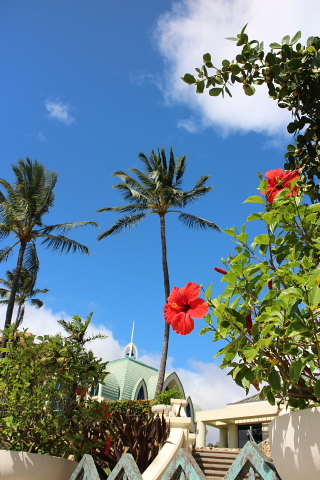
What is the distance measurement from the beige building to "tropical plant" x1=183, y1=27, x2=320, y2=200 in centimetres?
1423

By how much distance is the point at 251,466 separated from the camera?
1.16 m

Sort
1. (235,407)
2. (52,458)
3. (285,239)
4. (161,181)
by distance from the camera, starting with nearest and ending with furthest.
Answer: (285,239), (52,458), (235,407), (161,181)

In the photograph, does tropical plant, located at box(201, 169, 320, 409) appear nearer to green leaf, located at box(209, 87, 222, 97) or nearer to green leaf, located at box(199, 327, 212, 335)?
green leaf, located at box(199, 327, 212, 335)

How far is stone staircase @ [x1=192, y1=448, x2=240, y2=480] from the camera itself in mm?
6878

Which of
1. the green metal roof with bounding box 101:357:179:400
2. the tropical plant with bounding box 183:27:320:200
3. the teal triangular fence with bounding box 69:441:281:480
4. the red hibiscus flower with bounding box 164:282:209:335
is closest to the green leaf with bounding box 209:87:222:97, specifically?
the tropical plant with bounding box 183:27:320:200

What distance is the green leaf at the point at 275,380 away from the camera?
1.15m

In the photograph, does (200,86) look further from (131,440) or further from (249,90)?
(131,440)

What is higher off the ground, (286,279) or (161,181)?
(161,181)

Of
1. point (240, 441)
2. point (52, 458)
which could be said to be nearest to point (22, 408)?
point (52, 458)

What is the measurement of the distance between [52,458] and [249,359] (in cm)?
230

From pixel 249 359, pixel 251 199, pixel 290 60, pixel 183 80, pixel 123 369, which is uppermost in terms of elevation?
pixel 123 369

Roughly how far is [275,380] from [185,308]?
0.36m

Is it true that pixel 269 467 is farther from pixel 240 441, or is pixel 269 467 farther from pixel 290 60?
pixel 240 441

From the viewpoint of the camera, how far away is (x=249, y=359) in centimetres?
109
